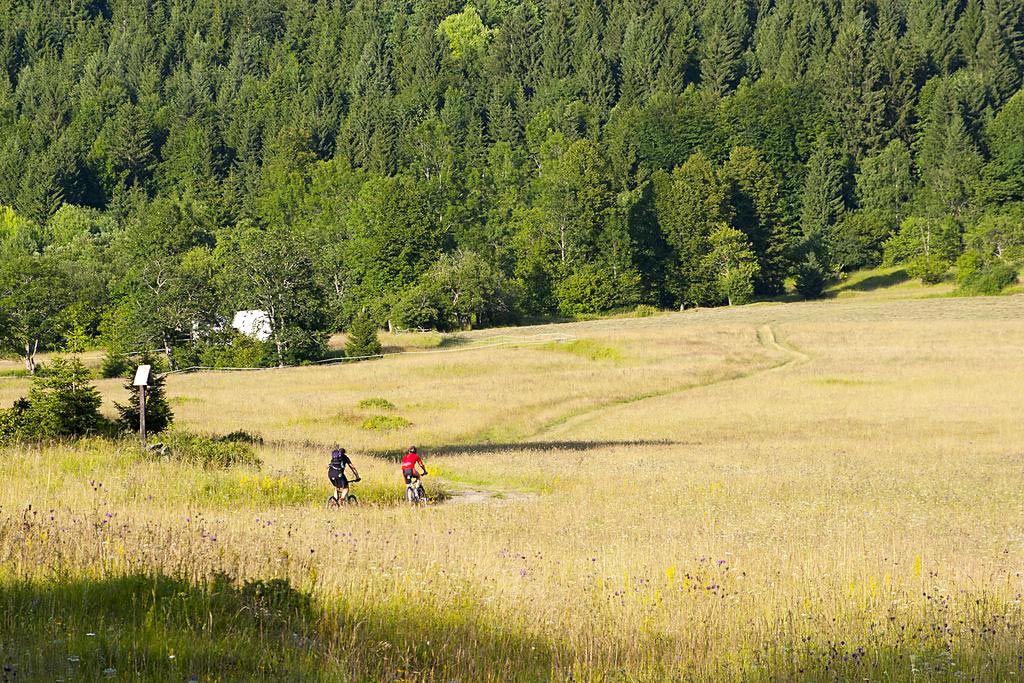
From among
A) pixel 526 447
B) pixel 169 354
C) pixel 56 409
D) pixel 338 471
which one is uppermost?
pixel 169 354

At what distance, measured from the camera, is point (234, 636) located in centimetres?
851

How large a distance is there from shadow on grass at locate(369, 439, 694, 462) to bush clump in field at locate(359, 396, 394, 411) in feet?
33.4

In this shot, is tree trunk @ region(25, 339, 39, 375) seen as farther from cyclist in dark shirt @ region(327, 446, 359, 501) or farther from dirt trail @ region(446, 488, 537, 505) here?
cyclist in dark shirt @ region(327, 446, 359, 501)

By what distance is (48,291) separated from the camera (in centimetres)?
8994

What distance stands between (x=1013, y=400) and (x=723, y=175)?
303 ft

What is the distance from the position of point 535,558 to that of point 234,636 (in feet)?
18.6

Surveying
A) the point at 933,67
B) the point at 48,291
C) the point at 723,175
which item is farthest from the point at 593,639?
the point at 933,67

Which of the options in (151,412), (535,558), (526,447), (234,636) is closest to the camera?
(234,636)

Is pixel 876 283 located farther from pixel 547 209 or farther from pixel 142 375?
pixel 142 375

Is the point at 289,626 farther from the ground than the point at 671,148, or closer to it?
closer to it

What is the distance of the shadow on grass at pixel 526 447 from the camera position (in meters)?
35.2

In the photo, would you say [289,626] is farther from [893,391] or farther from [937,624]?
[893,391]

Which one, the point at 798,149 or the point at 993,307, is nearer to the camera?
the point at 993,307

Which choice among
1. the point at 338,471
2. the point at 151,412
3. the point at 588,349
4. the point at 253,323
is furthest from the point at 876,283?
the point at 338,471
